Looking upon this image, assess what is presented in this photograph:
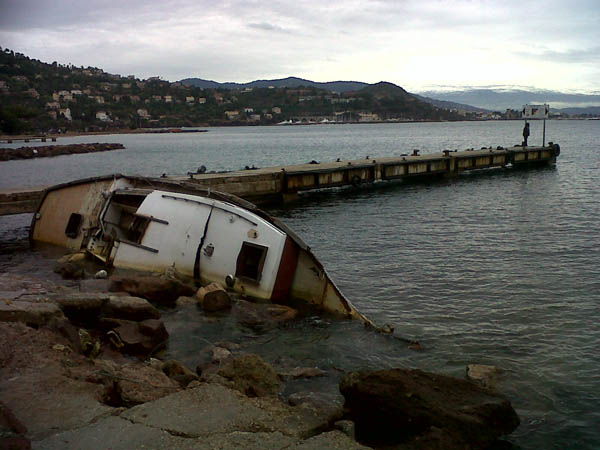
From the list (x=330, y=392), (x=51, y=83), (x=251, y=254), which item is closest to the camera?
(x=330, y=392)

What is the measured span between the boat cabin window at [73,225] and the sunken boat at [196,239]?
28 mm

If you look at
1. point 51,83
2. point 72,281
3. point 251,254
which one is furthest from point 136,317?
point 51,83

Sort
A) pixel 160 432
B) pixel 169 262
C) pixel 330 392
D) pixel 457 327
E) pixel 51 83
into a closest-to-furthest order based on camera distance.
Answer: pixel 160 432
pixel 330 392
pixel 457 327
pixel 169 262
pixel 51 83

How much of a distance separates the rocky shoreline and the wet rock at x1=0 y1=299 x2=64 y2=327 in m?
0.01

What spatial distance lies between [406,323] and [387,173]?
2207cm

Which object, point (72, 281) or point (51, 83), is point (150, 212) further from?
point (51, 83)

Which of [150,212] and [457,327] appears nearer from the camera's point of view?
[457,327]

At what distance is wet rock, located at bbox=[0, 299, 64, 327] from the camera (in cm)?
687

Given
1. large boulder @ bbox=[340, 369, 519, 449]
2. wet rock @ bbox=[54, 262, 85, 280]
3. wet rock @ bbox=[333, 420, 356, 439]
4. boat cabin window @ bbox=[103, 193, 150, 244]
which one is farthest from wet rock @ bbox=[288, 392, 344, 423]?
boat cabin window @ bbox=[103, 193, 150, 244]

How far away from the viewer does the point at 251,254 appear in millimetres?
11000

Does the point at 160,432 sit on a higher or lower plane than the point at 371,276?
higher

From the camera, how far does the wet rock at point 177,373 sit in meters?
6.50

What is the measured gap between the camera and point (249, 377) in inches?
253

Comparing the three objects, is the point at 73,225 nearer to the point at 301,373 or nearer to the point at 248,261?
the point at 248,261
